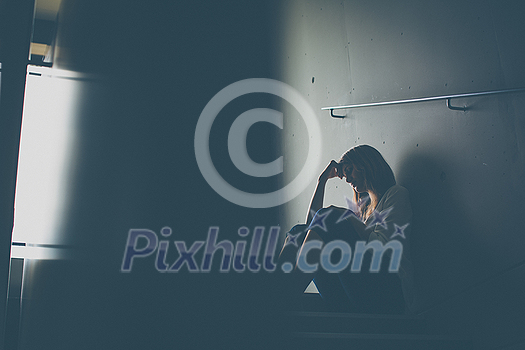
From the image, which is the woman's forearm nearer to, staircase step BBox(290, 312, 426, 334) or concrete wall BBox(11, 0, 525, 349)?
concrete wall BBox(11, 0, 525, 349)

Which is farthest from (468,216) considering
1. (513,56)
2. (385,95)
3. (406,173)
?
(385,95)

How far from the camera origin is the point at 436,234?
1.95 meters

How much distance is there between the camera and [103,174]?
848 millimetres

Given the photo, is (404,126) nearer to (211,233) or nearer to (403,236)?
(403,236)

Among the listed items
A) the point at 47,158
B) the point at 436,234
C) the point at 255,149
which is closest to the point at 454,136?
A: the point at 436,234

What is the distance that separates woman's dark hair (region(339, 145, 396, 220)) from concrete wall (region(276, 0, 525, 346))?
0.12 m

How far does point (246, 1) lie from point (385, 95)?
192 cm

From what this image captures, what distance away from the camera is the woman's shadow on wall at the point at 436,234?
181 centimetres

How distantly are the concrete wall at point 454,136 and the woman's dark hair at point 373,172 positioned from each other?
12 centimetres

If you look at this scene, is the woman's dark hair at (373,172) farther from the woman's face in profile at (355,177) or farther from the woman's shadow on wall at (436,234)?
the woman's shadow on wall at (436,234)

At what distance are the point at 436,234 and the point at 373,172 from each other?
0.41 m

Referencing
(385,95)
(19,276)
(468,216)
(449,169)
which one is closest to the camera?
(468,216)

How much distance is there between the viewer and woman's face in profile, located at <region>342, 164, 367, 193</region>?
225 cm

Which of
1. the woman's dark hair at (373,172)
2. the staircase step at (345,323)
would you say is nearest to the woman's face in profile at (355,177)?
the woman's dark hair at (373,172)
